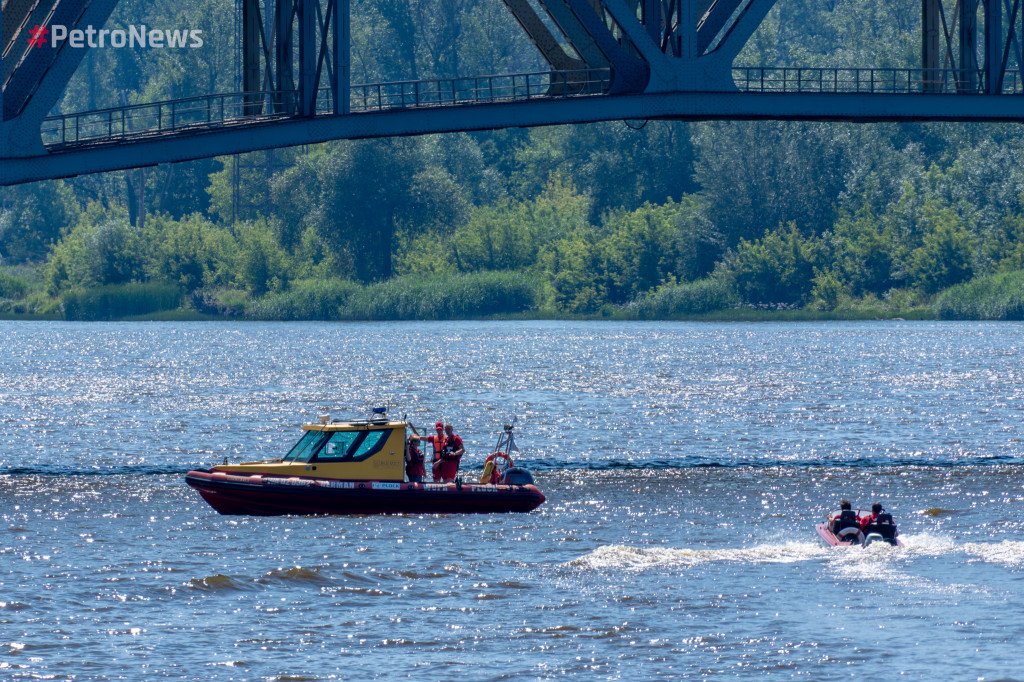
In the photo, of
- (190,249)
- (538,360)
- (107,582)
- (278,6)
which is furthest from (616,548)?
(190,249)

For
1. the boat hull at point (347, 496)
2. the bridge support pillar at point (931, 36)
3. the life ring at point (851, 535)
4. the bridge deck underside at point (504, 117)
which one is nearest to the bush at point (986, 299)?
the bridge support pillar at point (931, 36)

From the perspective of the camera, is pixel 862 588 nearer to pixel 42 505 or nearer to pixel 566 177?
pixel 42 505

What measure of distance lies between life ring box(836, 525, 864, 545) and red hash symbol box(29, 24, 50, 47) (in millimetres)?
17939

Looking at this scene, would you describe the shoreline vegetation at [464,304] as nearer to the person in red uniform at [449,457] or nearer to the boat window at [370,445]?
the person in red uniform at [449,457]

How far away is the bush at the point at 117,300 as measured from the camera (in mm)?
124000

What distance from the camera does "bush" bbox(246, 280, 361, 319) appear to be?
385 ft

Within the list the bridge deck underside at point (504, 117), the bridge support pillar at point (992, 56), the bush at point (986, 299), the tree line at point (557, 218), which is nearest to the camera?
the bridge deck underside at point (504, 117)

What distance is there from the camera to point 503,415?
181ft

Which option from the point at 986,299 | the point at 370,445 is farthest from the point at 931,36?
Result: the point at 986,299

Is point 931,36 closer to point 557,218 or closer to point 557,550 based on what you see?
point 557,550

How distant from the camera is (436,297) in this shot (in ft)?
385

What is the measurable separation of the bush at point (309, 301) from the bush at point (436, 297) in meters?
0.71

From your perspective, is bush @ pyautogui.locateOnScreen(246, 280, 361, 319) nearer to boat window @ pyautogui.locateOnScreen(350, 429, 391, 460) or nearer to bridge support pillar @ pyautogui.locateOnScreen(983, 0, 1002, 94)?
bridge support pillar @ pyautogui.locateOnScreen(983, 0, 1002, 94)

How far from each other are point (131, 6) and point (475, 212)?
53073mm
